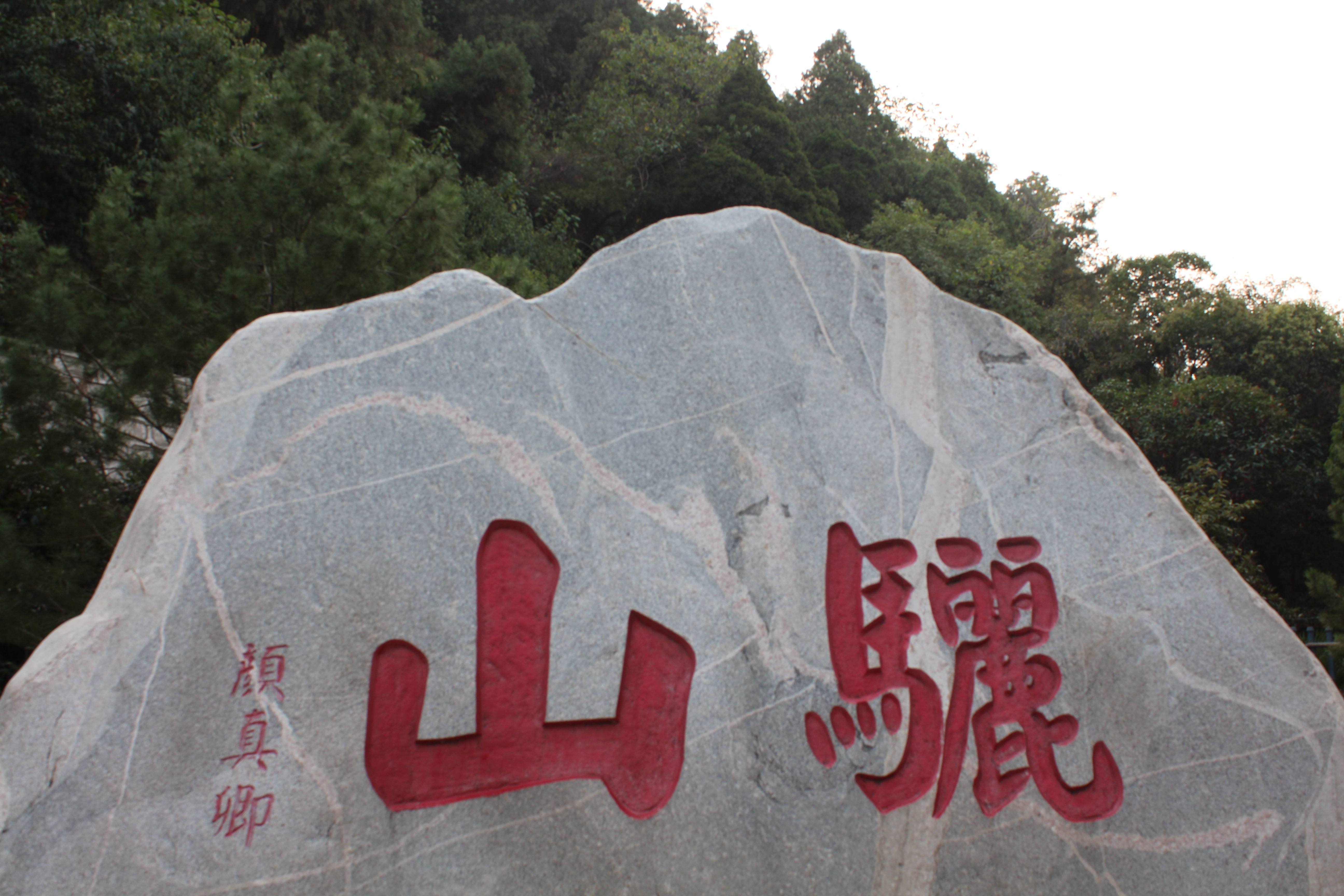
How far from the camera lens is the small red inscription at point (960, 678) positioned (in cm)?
265

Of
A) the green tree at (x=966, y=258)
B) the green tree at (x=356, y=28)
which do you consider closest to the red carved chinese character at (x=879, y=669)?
the green tree at (x=966, y=258)

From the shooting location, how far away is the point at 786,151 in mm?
13586

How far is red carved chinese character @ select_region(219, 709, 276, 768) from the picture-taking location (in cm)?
228

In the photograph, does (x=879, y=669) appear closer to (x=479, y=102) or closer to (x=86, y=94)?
(x=86, y=94)

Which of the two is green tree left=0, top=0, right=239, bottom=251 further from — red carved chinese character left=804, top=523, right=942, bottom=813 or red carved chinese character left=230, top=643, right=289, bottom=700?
red carved chinese character left=804, top=523, right=942, bottom=813

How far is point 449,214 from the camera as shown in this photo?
4.74 metres

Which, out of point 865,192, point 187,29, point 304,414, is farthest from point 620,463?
point 865,192

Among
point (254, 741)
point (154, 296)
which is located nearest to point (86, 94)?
point (154, 296)

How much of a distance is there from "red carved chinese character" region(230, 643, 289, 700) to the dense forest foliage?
1972 mm

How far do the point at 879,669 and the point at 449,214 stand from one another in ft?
10.7

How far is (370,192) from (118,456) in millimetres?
1649

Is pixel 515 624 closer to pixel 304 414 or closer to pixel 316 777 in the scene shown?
pixel 316 777

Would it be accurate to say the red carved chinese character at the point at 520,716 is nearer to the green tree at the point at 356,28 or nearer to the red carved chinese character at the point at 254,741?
the red carved chinese character at the point at 254,741

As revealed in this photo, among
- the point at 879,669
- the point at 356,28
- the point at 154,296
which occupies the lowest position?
the point at 879,669
